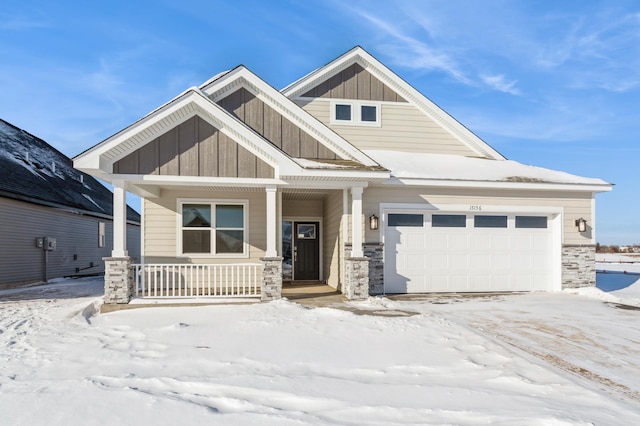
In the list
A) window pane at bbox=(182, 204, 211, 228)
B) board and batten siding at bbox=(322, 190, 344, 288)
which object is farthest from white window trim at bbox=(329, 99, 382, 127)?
window pane at bbox=(182, 204, 211, 228)

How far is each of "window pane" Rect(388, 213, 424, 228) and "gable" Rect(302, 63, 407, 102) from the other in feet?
14.0

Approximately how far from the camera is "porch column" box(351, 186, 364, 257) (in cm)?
942

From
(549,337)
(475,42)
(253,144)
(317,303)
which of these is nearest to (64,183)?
(253,144)

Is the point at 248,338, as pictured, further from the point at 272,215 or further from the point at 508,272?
the point at 508,272

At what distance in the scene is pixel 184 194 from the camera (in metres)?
10.7

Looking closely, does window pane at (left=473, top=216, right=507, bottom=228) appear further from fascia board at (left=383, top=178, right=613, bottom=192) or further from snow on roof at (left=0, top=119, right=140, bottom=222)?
snow on roof at (left=0, top=119, right=140, bottom=222)

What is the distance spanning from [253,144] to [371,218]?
341cm

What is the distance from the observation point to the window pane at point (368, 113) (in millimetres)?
12695

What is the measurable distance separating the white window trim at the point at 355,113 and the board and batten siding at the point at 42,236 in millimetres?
10192

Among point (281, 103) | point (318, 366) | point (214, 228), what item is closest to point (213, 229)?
point (214, 228)

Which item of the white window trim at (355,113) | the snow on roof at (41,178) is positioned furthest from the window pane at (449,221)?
the snow on roof at (41,178)

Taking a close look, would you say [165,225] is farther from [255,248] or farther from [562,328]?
[562,328]

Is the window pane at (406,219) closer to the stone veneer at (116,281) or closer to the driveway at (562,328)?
the driveway at (562,328)

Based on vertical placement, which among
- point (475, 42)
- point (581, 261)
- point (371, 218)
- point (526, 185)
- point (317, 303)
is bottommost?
point (317, 303)
